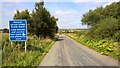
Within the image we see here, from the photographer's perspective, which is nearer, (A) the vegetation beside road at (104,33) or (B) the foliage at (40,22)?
(A) the vegetation beside road at (104,33)

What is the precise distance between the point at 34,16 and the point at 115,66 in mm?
39959

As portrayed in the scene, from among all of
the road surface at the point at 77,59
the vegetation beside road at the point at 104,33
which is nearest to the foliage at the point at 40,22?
the vegetation beside road at the point at 104,33

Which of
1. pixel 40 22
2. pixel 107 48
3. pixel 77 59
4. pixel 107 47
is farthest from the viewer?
pixel 40 22

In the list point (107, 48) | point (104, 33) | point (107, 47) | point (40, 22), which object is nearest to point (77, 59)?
point (107, 48)

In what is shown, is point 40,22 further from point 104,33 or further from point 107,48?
point 107,48

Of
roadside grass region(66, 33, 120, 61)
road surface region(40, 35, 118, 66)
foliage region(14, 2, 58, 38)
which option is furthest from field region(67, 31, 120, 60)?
foliage region(14, 2, 58, 38)

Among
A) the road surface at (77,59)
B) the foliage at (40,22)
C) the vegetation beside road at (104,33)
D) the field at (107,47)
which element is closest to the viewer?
the road surface at (77,59)

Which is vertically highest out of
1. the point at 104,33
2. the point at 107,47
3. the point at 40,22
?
the point at 40,22

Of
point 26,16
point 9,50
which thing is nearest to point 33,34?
point 26,16

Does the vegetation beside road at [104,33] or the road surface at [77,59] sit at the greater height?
the vegetation beside road at [104,33]

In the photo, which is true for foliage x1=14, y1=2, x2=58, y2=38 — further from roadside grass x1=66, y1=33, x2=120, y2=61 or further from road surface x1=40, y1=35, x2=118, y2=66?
road surface x1=40, y1=35, x2=118, y2=66

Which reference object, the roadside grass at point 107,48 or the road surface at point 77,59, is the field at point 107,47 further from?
the road surface at point 77,59

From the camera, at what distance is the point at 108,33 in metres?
40.9

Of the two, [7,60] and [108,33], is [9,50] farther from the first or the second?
[108,33]
